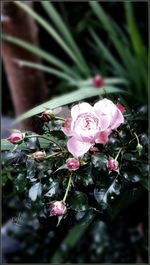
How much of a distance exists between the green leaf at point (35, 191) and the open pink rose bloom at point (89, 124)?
9cm

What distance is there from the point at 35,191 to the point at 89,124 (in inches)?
5.4

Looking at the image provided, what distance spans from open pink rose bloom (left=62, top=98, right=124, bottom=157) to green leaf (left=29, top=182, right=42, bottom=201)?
9 centimetres

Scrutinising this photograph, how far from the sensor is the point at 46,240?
1840 millimetres

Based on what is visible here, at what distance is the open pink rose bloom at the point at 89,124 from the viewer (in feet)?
2.10

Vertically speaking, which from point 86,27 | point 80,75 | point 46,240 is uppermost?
point 86,27

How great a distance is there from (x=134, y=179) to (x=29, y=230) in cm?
122

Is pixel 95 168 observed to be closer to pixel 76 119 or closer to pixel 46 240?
pixel 76 119

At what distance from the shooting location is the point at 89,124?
2.12 ft

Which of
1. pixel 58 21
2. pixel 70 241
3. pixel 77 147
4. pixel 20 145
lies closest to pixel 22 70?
pixel 58 21

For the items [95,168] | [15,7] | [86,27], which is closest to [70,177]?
[95,168]

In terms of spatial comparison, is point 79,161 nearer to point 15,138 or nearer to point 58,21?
point 15,138

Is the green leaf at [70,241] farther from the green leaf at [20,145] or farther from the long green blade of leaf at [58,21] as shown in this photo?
the long green blade of leaf at [58,21]

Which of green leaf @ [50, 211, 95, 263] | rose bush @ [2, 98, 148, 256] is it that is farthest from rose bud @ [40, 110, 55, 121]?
green leaf @ [50, 211, 95, 263]

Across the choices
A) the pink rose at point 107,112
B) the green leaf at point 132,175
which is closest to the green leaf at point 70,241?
the green leaf at point 132,175
